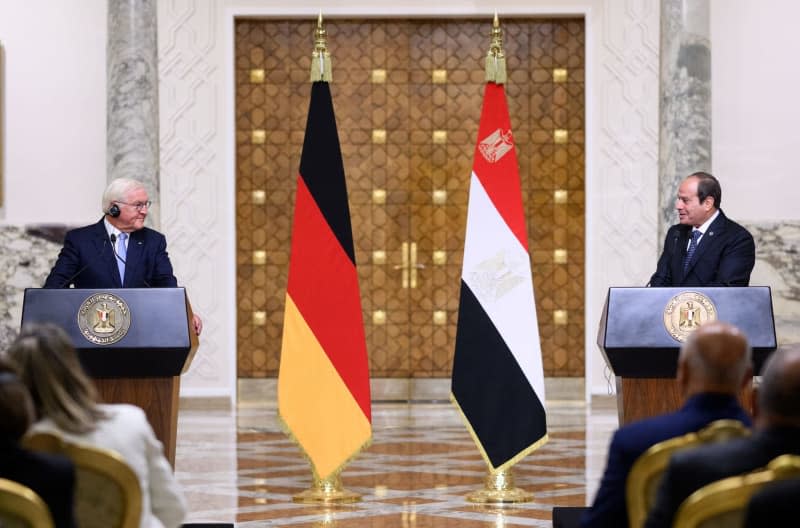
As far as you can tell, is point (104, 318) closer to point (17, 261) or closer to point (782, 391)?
point (782, 391)

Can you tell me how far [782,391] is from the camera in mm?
2689

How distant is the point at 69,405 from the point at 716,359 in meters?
1.54

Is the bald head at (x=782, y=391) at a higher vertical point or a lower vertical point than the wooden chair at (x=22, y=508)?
higher

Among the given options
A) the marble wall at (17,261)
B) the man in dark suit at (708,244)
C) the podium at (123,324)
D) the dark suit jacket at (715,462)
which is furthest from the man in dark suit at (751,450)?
the marble wall at (17,261)

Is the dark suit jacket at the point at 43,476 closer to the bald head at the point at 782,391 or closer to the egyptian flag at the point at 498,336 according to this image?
the bald head at the point at 782,391

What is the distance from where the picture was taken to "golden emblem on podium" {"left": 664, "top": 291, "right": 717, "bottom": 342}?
6262 millimetres

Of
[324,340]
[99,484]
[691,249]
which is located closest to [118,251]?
[324,340]

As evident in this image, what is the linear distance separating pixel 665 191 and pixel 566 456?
3170mm

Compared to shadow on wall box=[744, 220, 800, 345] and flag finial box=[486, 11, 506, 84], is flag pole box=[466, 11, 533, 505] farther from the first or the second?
shadow on wall box=[744, 220, 800, 345]

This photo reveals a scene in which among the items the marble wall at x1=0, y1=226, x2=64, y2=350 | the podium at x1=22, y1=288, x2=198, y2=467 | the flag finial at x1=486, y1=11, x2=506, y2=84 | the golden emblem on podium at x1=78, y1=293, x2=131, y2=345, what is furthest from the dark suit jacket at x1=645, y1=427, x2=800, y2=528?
the marble wall at x1=0, y1=226, x2=64, y2=350

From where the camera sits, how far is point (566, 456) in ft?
30.3

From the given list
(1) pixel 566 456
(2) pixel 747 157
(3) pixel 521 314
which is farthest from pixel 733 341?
(2) pixel 747 157

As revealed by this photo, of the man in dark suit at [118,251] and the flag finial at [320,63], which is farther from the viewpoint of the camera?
the flag finial at [320,63]

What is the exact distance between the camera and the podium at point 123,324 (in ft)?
→ 20.3
